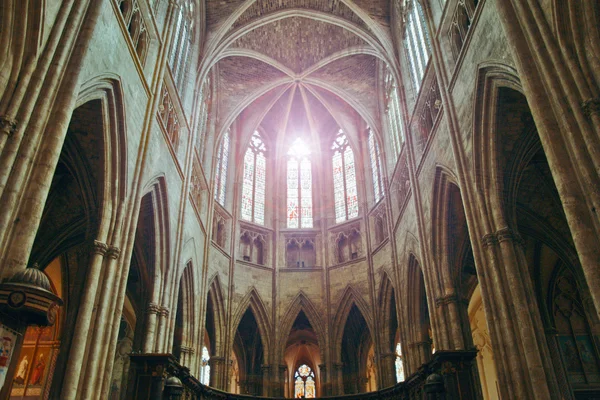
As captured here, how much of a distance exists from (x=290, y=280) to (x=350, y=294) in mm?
2760

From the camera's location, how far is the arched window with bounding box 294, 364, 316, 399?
27.9 m

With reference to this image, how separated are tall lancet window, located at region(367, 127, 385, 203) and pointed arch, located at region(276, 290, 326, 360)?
5.48 meters

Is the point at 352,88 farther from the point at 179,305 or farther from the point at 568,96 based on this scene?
the point at 568,96

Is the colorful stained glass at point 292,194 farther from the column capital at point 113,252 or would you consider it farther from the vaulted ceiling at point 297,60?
the column capital at point 113,252

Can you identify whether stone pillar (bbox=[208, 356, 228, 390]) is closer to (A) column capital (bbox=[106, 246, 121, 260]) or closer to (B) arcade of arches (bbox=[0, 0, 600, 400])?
(B) arcade of arches (bbox=[0, 0, 600, 400])

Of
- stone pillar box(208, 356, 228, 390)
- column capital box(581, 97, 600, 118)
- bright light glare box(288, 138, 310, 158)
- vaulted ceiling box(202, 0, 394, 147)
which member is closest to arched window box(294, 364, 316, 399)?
stone pillar box(208, 356, 228, 390)

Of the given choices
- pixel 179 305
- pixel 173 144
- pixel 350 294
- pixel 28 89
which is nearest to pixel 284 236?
pixel 350 294

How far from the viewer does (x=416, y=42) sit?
744 inches

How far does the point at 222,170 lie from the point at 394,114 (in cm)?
826

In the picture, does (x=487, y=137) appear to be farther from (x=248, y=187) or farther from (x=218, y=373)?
(x=248, y=187)

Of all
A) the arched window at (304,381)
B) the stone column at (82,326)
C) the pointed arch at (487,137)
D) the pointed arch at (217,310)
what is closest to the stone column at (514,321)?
the pointed arch at (487,137)

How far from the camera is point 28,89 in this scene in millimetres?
7723

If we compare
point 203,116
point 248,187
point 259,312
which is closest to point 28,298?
point 203,116

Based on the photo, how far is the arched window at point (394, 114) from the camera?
21.6m
